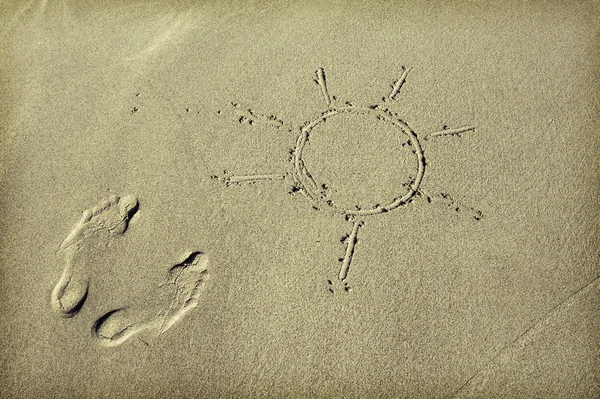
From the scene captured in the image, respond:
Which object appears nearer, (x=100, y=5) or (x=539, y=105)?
(x=539, y=105)

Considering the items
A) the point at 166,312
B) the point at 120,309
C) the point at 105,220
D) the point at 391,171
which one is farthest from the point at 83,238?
the point at 391,171

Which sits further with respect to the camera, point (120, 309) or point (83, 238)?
point (83, 238)

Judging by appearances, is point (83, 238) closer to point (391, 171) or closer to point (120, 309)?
point (120, 309)

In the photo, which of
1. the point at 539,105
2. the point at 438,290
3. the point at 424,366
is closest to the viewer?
the point at 424,366

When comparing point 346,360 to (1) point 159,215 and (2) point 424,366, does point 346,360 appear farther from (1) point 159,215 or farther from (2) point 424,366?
(1) point 159,215

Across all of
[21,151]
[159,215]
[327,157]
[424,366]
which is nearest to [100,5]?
[21,151]

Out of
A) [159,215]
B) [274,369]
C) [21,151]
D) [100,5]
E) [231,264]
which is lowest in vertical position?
[274,369]

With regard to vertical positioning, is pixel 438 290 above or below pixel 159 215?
below

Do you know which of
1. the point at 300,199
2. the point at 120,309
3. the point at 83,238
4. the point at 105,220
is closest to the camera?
the point at 120,309
